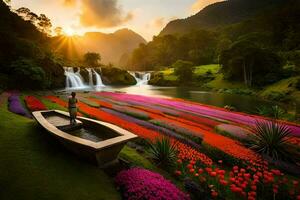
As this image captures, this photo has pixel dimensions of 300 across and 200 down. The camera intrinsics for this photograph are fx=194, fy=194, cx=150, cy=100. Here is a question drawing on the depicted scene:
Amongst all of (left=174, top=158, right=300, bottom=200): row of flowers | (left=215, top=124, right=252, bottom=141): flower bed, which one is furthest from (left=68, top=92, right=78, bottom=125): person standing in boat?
(left=215, top=124, right=252, bottom=141): flower bed

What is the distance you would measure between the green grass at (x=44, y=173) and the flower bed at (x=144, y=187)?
1.21 ft

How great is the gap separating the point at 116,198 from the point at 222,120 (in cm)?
1464

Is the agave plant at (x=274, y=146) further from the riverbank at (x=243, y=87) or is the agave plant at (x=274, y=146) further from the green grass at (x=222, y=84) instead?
the green grass at (x=222, y=84)

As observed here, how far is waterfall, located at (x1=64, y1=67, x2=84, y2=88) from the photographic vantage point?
5178 cm

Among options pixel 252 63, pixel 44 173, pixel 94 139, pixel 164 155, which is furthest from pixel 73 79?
pixel 44 173

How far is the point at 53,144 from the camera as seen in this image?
8.35m

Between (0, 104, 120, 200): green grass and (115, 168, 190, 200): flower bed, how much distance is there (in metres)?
0.37

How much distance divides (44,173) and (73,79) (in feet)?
169

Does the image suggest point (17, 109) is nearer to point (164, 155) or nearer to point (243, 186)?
point (164, 155)

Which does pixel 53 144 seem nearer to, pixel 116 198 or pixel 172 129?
pixel 116 198

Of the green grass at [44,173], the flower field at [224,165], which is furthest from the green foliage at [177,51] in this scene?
the green grass at [44,173]

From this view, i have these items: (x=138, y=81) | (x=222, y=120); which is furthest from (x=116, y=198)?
(x=138, y=81)

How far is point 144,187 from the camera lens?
19.6 feet

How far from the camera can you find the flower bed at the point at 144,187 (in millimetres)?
5742
